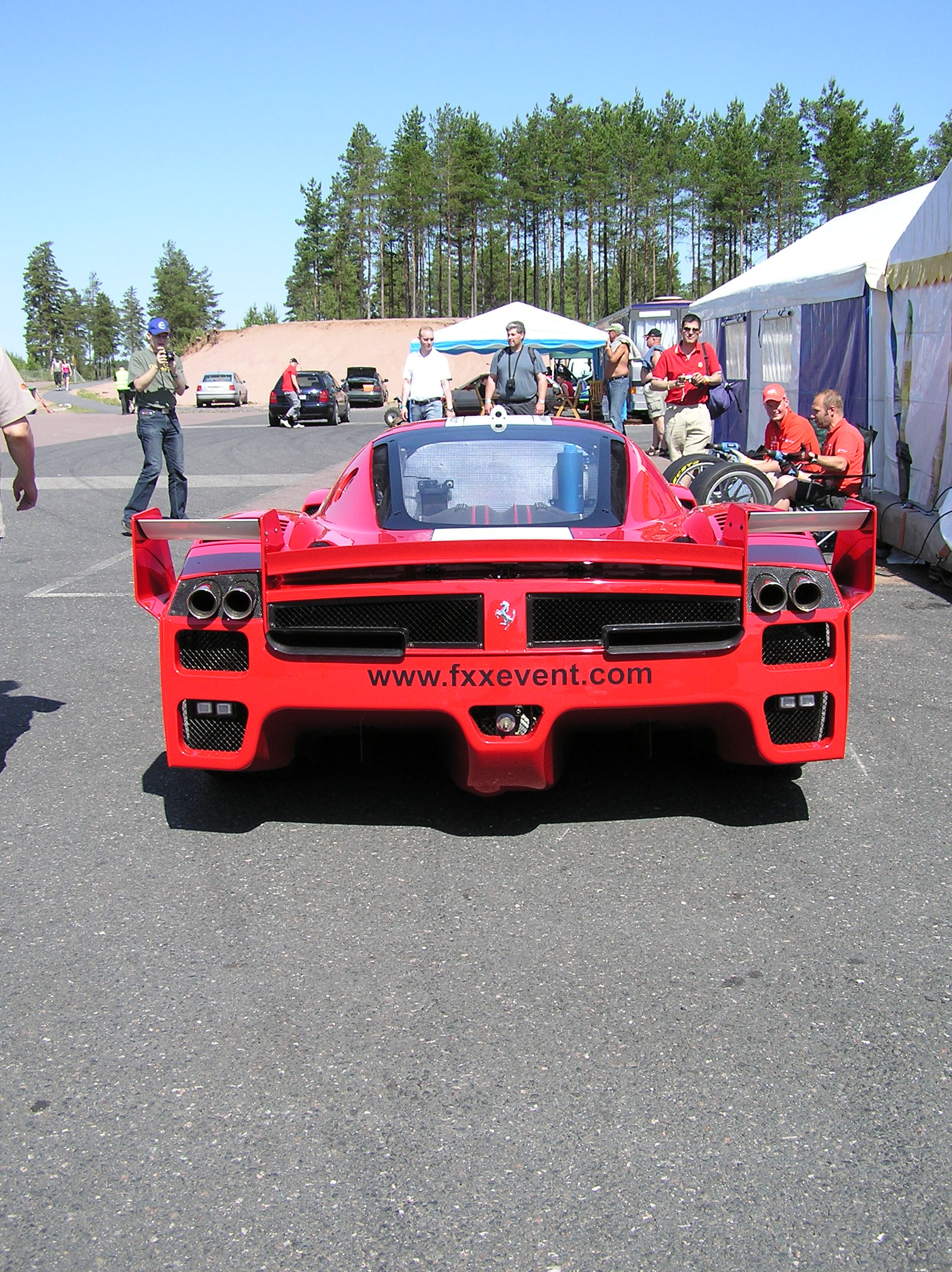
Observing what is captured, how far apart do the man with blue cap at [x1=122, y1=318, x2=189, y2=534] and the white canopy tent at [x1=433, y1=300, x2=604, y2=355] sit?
1123cm

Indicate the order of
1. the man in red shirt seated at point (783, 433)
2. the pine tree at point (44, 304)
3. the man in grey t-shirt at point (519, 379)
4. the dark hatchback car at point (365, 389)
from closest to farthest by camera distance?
the man in red shirt seated at point (783, 433), the man in grey t-shirt at point (519, 379), the dark hatchback car at point (365, 389), the pine tree at point (44, 304)

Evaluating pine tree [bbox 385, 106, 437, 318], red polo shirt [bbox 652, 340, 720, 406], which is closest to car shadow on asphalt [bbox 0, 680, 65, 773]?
red polo shirt [bbox 652, 340, 720, 406]

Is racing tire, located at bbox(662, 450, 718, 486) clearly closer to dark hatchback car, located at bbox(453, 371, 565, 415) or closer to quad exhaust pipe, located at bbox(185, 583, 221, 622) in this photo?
quad exhaust pipe, located at bbox(185, 583, 221, 622)

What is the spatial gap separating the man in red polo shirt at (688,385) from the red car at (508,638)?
785 centimetres

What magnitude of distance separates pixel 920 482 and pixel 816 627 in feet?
21.6

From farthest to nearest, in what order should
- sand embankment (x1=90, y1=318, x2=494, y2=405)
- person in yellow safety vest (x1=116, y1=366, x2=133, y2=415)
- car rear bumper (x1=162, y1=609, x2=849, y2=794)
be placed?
1. sand embankment (x1=90, y1=318, x2=494, y2=405)
2. person in yellow safety vest (x1=116, y1=366, x2=133, y2=415)
3. car rear bumper (x1=162, y1=609, x2=849, y2=794)

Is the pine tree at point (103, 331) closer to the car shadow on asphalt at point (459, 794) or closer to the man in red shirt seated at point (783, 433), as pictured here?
the man in red shirt seated at point (783, 433)

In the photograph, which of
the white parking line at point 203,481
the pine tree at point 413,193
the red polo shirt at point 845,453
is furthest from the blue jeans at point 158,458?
the pine tree at point 413,193

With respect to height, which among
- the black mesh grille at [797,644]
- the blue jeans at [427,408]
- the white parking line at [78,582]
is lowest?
the white parking line at [78,582]

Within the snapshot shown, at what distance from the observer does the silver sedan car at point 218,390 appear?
167ft

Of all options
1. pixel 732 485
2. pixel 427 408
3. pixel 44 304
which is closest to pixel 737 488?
pixel 732 485

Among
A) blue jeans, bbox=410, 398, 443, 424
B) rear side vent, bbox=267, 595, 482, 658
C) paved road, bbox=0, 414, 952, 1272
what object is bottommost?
paved road, bbox=0, 414, 952, 1272

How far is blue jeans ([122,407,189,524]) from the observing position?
10.1m

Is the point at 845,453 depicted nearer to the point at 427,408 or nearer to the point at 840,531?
the point at 840,531
